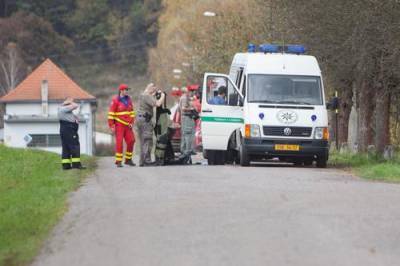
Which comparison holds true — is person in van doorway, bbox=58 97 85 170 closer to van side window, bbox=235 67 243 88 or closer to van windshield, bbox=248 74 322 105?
van windshield, bbox=248 74 322 105

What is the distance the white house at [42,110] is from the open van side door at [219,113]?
→ 53487mm

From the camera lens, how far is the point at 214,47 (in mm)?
52938

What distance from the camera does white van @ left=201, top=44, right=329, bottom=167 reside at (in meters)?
25.1

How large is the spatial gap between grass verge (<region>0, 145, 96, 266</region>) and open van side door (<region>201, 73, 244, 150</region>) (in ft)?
12.0

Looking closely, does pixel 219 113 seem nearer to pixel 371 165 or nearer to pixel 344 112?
pixel 371 165

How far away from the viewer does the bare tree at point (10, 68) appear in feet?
337

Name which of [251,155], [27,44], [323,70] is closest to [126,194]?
[251,155]

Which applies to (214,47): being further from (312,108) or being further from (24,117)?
(24,117)

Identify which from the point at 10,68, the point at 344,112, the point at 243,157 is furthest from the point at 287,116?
the point at 10,68

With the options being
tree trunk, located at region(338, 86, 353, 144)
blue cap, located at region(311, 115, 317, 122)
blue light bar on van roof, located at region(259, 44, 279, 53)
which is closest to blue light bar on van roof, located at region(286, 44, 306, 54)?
blue light bar on van roof, located at region(259, 44, 279, 53)

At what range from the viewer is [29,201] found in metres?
16.3

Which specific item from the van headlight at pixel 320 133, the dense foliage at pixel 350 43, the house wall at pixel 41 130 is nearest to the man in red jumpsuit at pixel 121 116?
the van headlight at pixel 320 133

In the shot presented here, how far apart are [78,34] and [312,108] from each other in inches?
4322

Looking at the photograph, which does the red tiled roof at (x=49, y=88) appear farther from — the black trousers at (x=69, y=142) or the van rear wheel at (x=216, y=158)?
the black trousers at (x=69, y=142)
